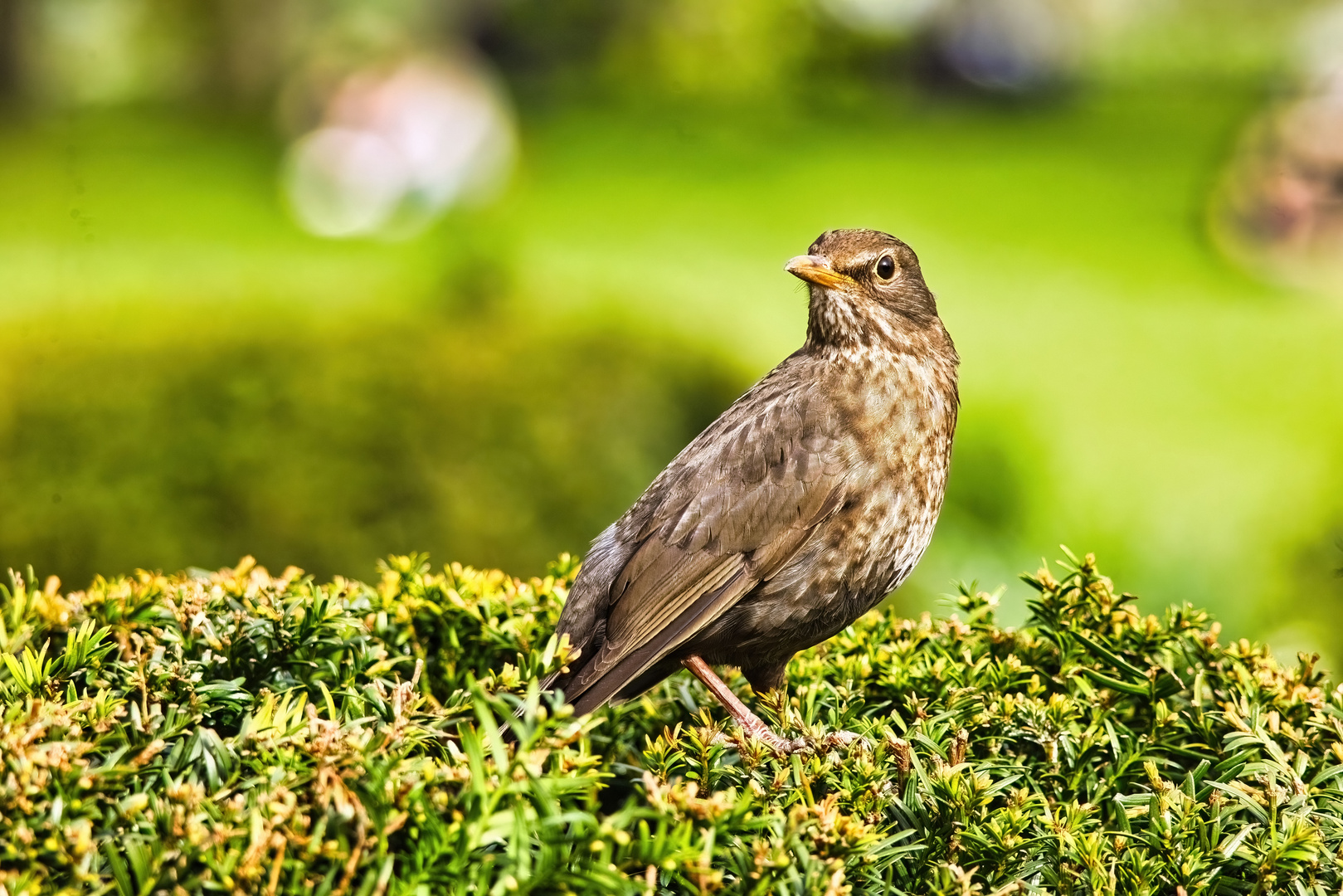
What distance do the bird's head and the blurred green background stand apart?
227 centimetres

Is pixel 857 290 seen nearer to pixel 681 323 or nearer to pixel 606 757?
pixel 606 757

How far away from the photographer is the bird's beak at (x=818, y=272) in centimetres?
375

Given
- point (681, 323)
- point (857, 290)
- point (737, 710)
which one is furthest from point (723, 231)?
point (737, 710)

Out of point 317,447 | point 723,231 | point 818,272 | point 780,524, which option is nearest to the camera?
point 780,524

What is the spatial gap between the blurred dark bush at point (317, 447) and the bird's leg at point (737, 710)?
2.45 meters

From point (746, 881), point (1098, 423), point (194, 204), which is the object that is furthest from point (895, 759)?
point (194, 204)

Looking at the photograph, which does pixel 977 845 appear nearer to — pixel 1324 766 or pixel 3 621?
pixel 1324 766

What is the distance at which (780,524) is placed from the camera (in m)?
3.50

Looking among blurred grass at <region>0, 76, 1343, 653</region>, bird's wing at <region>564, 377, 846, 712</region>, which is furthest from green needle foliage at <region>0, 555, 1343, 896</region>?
blurred grass at <region>0, 76, 1343, 653</region>

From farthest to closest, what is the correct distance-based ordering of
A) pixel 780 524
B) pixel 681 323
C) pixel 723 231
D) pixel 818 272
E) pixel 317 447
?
pixel 723 231, pixel 681 323, pixel 317 447, pixel 818 272, pixel 780 524

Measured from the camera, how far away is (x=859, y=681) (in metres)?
3.30

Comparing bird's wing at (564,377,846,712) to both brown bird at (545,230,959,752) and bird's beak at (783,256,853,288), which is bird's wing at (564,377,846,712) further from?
bird's beak at (783,256,853,288)

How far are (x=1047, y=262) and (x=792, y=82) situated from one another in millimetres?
1984

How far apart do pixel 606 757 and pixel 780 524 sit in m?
0.69
